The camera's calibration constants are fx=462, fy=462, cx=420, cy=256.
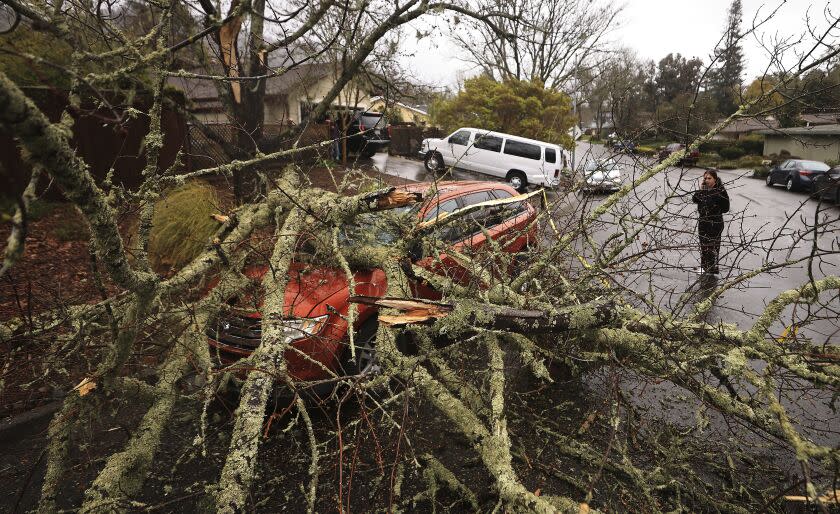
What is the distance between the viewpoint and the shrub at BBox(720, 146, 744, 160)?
30094 mm

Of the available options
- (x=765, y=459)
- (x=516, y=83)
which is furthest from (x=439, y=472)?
→ (x=516, y=83)

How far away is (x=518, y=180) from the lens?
16000mm

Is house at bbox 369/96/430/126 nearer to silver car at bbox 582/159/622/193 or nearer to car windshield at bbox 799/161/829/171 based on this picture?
silver car at bbox 582/159/622/193

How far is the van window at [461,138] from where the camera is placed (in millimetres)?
16500

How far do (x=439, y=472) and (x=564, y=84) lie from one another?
32242mm

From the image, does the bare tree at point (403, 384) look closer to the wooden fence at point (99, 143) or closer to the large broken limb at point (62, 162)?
the large broken limb at point (62, 162)

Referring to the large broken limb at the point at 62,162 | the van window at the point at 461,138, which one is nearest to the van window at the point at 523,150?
the van window at the point at 461,138

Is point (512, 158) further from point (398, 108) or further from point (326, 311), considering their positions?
point (326, 311)

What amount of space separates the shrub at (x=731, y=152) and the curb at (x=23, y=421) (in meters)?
35.5

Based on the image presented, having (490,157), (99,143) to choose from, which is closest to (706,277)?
(99,143)

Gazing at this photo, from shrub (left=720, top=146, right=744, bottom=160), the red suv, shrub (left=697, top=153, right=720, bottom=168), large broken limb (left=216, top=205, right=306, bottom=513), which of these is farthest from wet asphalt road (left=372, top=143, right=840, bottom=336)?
shrub (left=720, top=146, right=744, bottom=160)

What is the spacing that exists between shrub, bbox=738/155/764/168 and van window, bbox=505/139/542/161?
61.1ft

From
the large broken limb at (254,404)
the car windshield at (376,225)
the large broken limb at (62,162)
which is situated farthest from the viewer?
the car windshield at (376,225)

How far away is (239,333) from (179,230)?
117 inches
